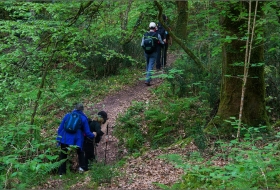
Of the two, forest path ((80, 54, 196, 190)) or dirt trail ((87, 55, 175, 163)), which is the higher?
dirt trail ((87, 55, 175, 163))

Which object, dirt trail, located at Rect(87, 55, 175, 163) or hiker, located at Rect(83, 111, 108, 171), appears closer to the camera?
hiker, located at Rect(83, 111, 108, 171)

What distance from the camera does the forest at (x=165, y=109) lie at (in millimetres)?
5414

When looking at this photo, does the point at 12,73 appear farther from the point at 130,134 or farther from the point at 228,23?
the point at 228,23

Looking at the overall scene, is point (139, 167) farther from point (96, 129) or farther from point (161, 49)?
point (161, 49)

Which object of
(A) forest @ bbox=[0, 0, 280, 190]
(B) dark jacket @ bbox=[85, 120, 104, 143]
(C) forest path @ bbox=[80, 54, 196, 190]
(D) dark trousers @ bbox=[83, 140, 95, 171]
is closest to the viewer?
(A) forest @ bbox=[0, 0, 280, 190]

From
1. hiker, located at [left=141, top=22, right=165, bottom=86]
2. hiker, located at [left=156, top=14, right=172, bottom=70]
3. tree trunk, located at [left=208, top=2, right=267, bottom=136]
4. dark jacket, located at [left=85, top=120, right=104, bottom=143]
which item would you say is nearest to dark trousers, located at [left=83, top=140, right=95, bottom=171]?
dark jacket, located at [left=85, top=120, right=104, bottom=143]

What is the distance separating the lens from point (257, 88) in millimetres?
7742

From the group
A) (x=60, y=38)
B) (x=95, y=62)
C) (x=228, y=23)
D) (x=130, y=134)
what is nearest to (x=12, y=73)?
(x=60, y=38)

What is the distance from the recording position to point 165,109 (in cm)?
1036

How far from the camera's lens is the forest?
541 cm

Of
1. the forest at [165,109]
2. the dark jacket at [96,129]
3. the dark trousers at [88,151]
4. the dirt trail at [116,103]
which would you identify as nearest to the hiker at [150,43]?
the dirt trail at [116,103]

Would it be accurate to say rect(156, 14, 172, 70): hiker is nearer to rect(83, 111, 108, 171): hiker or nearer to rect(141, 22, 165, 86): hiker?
rect(141, 22, 165, 86): hiker

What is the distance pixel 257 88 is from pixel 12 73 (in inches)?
214

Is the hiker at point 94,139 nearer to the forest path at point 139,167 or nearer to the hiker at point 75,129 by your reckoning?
the hiker at point 75,129
